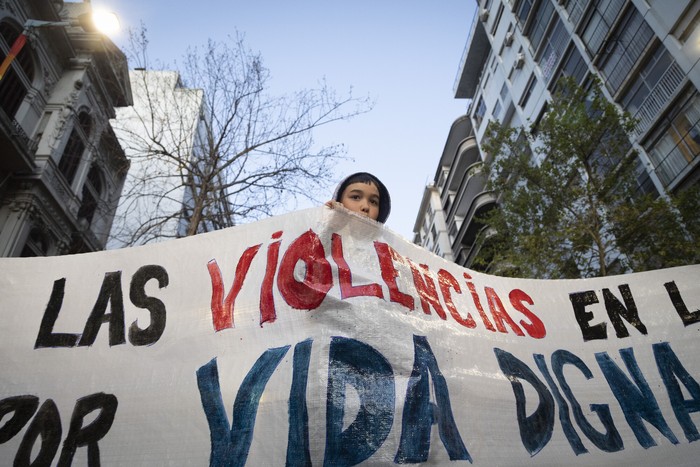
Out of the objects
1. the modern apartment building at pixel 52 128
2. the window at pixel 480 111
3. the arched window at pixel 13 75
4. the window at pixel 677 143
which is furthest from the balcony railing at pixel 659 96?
the arched window at pixel 13 75

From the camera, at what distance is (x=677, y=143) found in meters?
11.0

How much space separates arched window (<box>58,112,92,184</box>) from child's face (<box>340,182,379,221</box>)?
1440 cm

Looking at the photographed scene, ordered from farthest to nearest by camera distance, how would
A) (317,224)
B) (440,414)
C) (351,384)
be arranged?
(317,224)
(440,414)
(351,384)

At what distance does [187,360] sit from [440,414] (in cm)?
94

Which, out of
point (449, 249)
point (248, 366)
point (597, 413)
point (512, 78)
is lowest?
point (597, 413)

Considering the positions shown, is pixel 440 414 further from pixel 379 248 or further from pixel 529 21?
pixel 529 21

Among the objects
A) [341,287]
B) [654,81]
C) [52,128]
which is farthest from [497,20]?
[341,287]

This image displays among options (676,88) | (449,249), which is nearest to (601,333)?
(676,88)

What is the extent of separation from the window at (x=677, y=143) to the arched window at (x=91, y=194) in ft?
60.4

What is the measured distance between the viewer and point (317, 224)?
5.77ft

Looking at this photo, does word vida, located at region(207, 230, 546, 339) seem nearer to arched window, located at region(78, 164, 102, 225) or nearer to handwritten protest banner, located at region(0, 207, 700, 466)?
handwritten protest banner, located at region(0, 207, 700, 466)

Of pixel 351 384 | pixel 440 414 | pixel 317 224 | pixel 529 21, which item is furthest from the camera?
pixel 529 21

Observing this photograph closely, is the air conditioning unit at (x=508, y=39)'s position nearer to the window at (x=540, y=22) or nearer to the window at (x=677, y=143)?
the window at (x=540, y=22)

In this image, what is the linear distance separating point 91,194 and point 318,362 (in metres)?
17.4
